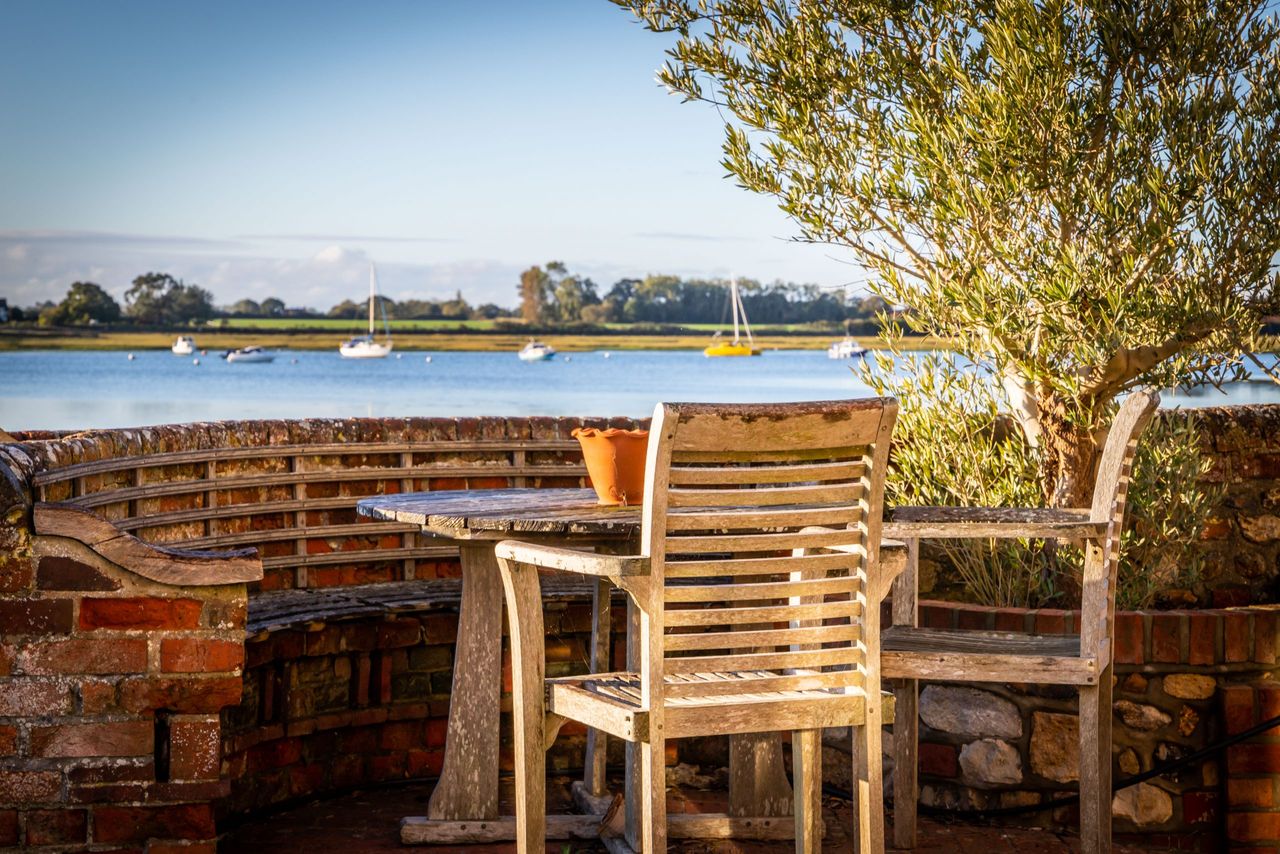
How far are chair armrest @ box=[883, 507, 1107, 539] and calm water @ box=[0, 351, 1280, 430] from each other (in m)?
30.4

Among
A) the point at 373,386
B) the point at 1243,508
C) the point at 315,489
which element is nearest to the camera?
the point at 315,489

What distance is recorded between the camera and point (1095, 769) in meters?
3.44

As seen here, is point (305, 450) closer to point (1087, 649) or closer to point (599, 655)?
point (599, 655)

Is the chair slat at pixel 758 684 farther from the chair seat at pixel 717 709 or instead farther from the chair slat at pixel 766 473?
the chair slat at pixel 766 473

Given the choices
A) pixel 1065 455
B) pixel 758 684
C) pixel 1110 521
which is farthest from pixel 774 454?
pixel 1065 455

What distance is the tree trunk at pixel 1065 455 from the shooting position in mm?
4871

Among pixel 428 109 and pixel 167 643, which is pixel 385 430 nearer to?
pixel 167 643

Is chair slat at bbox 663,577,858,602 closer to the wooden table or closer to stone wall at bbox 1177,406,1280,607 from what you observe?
the wooden table

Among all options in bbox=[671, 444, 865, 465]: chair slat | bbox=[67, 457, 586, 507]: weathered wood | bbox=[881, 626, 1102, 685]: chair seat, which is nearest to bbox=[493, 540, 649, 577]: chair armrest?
bbox=[671, 444, 865, 465]: chair slat

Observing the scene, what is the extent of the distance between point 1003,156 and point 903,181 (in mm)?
480

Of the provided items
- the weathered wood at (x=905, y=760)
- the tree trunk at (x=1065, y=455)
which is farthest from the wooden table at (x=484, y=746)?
the tree trunk at (x=1065, y=455)

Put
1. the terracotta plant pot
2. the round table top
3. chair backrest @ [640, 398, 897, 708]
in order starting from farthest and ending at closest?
the terracotta plant pot
the round table top
chair backrest @ [640, 398, 897, 708]

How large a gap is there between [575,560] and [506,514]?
61cm

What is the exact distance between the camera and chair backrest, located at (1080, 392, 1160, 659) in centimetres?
343
